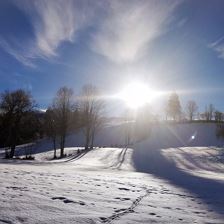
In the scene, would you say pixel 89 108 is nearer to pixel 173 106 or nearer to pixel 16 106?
pixel 16 106

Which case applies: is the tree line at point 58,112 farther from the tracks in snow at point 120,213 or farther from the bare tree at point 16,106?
the tracks in snow at point 120,213

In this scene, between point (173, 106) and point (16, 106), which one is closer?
point (16, 106)

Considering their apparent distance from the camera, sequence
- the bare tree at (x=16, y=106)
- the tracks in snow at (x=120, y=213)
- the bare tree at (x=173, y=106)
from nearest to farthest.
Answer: the tracks in snow at (x=120, y=213), the bare tree at (x=16, y=106), the bare tree at (x=173, y=106)

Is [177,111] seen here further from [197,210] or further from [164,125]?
[197,210]

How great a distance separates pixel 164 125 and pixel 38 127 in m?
37.6

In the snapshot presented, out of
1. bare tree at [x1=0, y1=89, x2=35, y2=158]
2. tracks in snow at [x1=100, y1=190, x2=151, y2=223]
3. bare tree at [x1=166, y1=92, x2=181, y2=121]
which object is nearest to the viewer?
tracks in snow at [x1=100, y1=190, x2=151, y2=223]

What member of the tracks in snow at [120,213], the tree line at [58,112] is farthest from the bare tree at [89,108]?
the tracks in snow at [120,213]

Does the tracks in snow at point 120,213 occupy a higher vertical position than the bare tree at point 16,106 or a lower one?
lower

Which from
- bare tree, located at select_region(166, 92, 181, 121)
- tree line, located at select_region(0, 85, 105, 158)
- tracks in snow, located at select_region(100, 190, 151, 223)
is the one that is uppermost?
bare tree, located at select_region(166, 92, 181, 121)

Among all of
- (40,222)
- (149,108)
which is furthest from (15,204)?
(149,108)

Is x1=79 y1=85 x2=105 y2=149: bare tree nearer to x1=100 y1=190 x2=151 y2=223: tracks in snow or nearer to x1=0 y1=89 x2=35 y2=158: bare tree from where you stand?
x1=0 y1=89 x2=35 y2=158: bare tree

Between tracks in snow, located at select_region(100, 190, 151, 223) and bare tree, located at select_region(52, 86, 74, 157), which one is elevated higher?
bare tree, located at select_region(52, 86, 74, 157)

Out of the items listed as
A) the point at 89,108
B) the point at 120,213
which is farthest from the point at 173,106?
the point at 120,213

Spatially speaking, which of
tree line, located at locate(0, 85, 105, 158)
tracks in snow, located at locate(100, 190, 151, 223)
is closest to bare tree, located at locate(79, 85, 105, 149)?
tree line, located at locate(0, 85, 105, 158)
